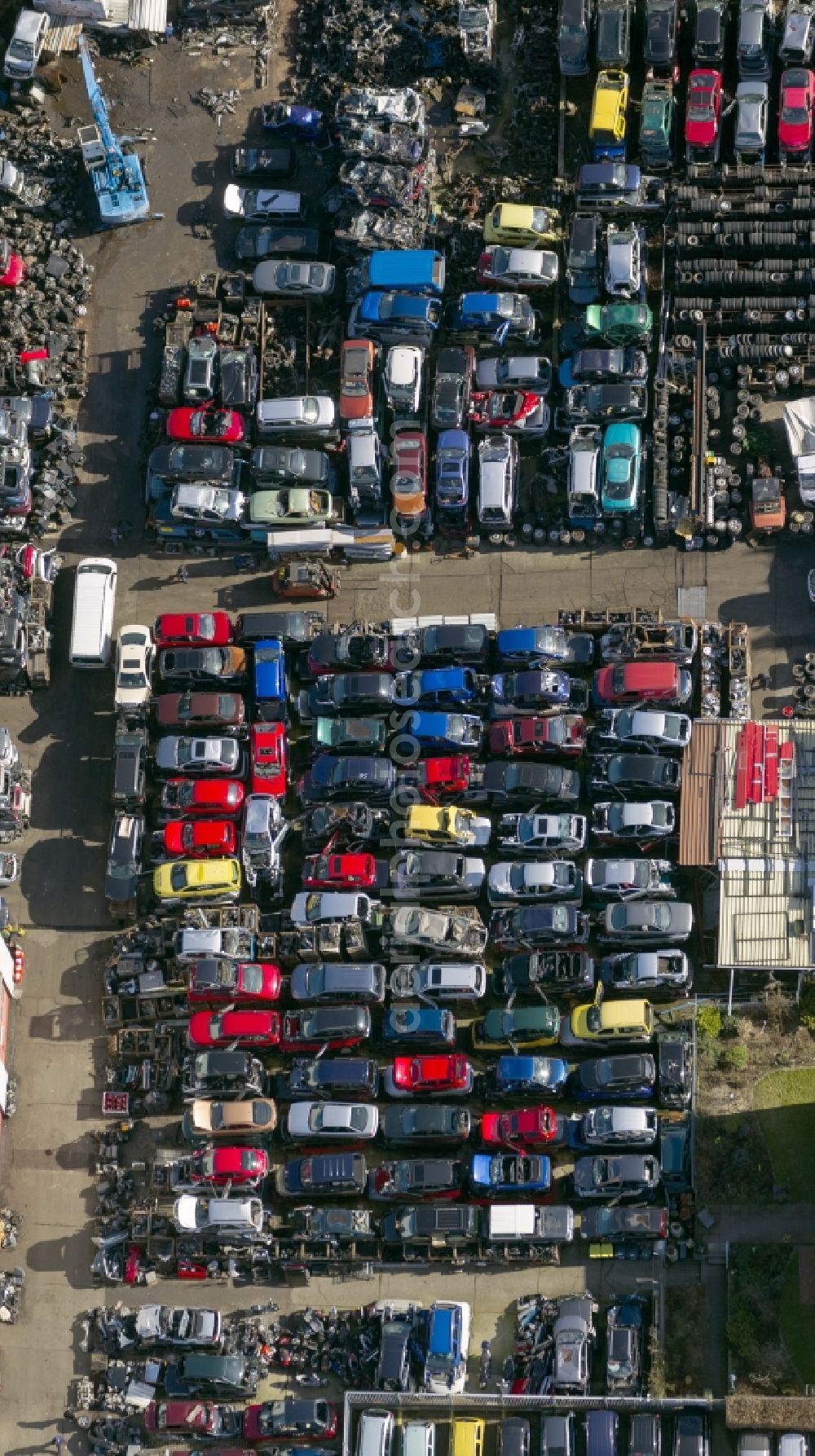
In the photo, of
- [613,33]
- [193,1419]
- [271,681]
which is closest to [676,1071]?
[193,1419]

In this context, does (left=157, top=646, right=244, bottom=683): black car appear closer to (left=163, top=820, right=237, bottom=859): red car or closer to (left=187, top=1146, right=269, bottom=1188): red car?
(left=163, top=820, right=237, bottom=859): red car

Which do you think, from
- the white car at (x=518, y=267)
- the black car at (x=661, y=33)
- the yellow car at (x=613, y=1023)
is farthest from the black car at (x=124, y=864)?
the black car at (x=661, y=33)

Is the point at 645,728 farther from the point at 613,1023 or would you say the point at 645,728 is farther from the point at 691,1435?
the point at 691,1435

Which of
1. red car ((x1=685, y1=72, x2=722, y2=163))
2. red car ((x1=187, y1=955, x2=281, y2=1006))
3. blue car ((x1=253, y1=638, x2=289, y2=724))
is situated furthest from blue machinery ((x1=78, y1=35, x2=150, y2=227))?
red car ((x1=187, y1=955, x2=281, y2=1006))

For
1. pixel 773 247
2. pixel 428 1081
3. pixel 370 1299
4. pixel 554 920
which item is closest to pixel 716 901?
pixel 554 920

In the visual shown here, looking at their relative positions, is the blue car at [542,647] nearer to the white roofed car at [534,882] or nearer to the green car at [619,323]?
the white roofed car at [534,882]

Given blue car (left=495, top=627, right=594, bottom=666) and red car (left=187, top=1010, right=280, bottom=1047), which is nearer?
red car (left=187, top=1010, right=280, bottom=1047)
